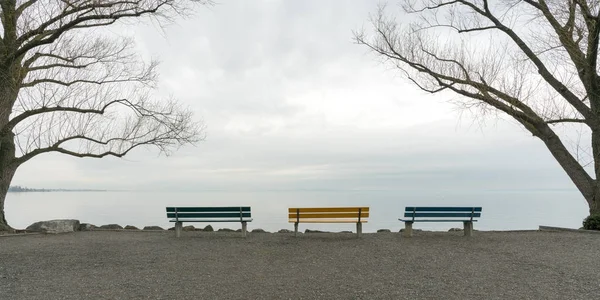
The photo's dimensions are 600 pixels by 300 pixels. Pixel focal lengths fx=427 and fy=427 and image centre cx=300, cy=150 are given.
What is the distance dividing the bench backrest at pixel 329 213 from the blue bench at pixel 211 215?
4.23 feet

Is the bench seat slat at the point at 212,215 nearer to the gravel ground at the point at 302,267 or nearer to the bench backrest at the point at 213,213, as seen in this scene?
the bench backrest at the point at 213,213

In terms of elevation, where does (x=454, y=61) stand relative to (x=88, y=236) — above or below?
above

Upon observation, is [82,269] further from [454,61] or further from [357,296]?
[454,61]

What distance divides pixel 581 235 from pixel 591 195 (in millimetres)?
3054

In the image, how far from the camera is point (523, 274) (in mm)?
6789

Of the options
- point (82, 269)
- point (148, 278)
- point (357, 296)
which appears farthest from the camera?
point (82, 269)

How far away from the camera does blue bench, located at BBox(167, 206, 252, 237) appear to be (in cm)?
1097

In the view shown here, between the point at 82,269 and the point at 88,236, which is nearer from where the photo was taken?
the point at 82,269

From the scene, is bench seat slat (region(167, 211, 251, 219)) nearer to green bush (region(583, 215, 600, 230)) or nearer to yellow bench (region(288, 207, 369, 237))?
yellow bench (region(288, 207, 369, 237))

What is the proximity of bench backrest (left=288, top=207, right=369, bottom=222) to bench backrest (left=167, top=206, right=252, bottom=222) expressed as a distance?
129cm

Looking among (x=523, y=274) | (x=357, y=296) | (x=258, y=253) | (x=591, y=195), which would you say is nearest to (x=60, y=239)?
(x=258, y=253)

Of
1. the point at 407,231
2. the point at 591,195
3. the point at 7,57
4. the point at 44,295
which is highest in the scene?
the point at 7,57

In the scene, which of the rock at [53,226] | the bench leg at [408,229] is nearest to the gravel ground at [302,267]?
the bench leg at [408,229]

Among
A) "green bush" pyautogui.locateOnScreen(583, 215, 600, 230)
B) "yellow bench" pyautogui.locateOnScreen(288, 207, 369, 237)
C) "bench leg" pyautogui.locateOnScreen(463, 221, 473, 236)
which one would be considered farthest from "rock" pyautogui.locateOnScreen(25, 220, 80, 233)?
"green bush" pyautogui.locateOnScreen(583, 215, 600, 230)
